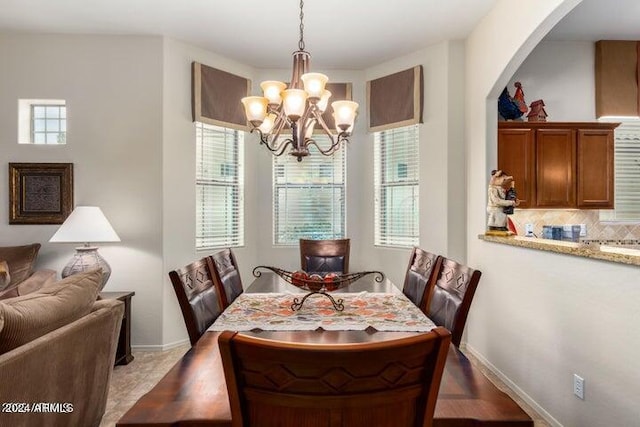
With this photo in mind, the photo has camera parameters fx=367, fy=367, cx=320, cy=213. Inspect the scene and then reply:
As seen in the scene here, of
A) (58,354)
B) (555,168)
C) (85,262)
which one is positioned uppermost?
(555,168)

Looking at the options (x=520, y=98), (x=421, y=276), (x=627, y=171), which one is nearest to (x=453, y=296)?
(x=421, y=276)

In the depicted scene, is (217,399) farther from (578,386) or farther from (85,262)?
(85,262)

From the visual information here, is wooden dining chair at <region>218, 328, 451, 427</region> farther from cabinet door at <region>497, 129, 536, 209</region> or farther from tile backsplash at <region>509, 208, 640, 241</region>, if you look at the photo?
tile backsplash at <region>509, 208, 640, 241</region>

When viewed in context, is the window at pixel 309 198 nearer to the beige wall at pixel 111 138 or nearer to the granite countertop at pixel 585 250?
the beige wall at pixel 111 138

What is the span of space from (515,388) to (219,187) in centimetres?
331

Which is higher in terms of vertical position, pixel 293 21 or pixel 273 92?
pixel 293 21

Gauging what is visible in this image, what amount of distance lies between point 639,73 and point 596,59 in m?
0.46

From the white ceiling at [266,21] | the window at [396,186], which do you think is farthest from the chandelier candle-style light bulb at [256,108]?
the window at [396,186]

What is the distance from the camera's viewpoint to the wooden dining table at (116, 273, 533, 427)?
93 centimetres

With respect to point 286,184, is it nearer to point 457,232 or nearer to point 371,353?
point 457,232

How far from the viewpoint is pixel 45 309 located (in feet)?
5.61

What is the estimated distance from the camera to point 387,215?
426 centimetres

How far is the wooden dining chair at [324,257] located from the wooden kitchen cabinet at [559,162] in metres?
1.71

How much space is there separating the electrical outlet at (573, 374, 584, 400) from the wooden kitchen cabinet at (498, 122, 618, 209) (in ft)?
5.94
